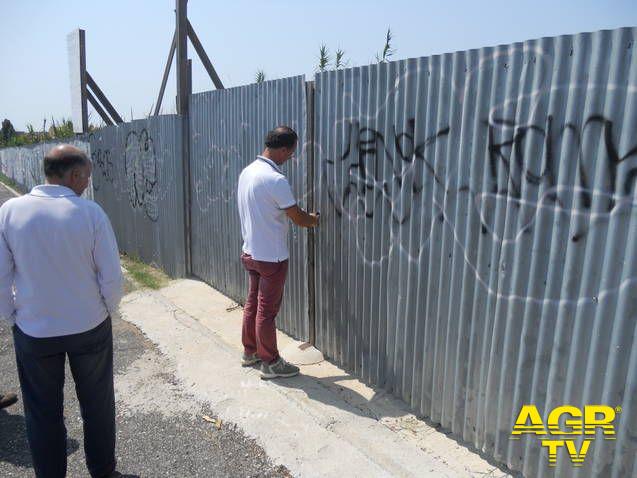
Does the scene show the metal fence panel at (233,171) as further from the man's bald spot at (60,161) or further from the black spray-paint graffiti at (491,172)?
the man's bald spot at (60,161)

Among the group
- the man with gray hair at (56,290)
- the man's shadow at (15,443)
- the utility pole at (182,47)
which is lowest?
the man's shadow at (15,443)

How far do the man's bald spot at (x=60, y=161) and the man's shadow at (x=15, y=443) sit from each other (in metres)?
1.82

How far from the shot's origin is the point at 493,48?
2543 millimetres

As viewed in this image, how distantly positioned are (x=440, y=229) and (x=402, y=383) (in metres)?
1.22

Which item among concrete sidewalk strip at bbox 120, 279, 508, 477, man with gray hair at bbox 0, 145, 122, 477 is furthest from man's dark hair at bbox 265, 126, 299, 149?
concrete sidewalk strip at bbox 120, 279, 508, 477

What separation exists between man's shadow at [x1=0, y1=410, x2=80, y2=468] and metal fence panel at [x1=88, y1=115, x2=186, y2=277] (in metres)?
3.47

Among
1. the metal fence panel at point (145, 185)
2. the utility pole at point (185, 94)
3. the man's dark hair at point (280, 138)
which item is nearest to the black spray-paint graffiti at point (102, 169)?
the metal fence panel at point (145, 185)

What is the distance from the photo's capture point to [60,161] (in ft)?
8.05

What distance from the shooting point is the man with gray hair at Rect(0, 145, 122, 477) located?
2377 mm

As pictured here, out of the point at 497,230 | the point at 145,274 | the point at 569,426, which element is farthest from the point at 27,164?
the point at 569,426

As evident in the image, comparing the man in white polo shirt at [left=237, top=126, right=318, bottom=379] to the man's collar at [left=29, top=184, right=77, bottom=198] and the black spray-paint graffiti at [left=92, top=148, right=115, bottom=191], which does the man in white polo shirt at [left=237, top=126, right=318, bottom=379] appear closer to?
the man's collar at [left=29, top=184, right=77, bottom=198]

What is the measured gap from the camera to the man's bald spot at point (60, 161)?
2449mm

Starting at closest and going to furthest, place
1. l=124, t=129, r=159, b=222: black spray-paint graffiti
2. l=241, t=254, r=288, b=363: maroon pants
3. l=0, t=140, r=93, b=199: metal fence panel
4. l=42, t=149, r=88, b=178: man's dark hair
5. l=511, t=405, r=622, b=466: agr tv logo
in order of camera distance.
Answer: l=511, t=405, r=622, b=466: agr tv logo
l=42, t=149, r=88, b=178: man's dark hair
l=241, t=254, r=288, b=363: maroon pants
l=124, t=129, r=159, b=222: black spray-paint graffiti
l=0, t=140, r=93, b=199: metal fence panel

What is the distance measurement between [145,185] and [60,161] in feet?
16.9
